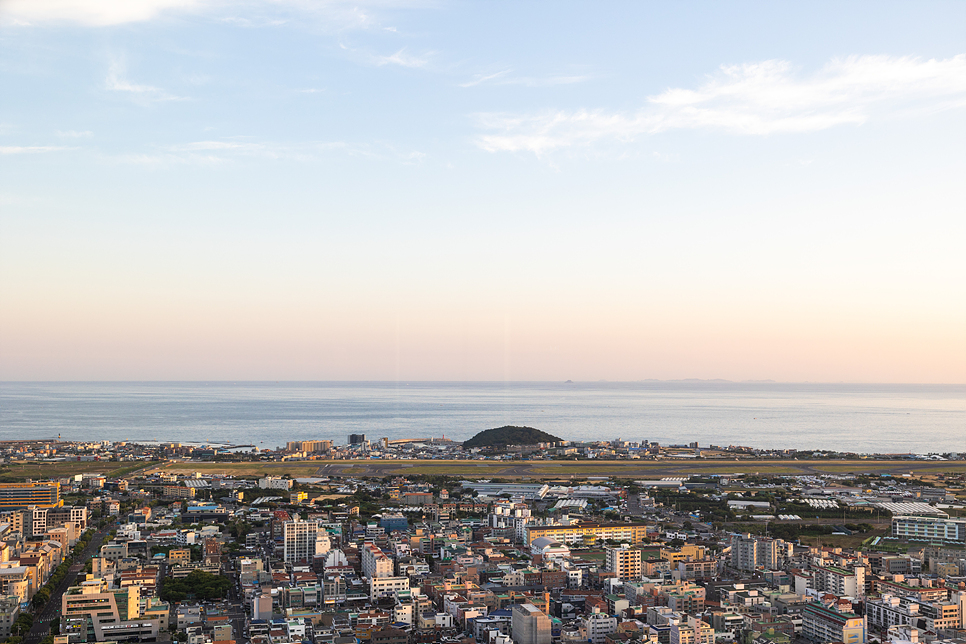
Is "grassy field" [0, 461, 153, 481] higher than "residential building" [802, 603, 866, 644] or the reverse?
the reverse

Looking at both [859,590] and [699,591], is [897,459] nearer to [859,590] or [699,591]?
[859,590]

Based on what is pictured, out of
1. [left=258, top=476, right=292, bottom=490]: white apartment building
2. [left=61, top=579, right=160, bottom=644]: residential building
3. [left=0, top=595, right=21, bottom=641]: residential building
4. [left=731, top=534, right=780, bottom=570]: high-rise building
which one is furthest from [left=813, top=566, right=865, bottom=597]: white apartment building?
[left=258, top=476, right=292, bottom=490]: white apartment building

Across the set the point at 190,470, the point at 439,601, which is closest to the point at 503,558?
the point at 439,601

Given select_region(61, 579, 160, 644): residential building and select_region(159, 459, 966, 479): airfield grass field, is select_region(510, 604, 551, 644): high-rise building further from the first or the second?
select_region(159, 459, 966, 479): airfield grass field

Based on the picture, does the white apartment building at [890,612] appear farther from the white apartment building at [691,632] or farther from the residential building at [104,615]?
the residential building at [104,615]

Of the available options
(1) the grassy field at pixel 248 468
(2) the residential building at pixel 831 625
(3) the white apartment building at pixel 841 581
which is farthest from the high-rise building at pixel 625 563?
(1) the grassy field at pixel 248 468
